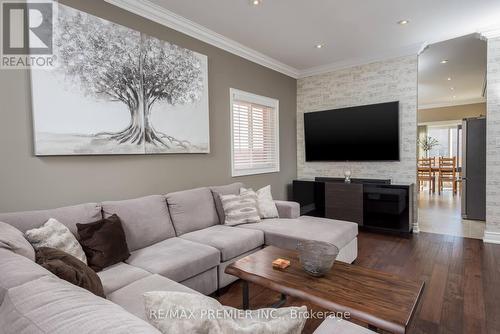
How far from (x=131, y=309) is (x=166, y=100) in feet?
7.44

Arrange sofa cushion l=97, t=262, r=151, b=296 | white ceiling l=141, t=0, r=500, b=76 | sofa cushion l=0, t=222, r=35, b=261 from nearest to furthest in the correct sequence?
sofa cushion l=0, t=222, r=35, b=261
sofa cushion l=97, t=262, r=151, b=296
white ceiling l=141, t=0, r=500, b=76

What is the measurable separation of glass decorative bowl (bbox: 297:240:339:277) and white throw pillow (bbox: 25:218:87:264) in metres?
1.49

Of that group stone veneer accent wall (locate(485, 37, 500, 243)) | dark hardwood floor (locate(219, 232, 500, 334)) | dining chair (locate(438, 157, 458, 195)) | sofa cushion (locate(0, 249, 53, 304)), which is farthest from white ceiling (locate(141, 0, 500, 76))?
dining chair (locate(438, 157, 458, 195))

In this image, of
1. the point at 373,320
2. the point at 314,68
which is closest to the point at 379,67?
the point at 314,68

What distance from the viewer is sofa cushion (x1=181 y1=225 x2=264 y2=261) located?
2.49m

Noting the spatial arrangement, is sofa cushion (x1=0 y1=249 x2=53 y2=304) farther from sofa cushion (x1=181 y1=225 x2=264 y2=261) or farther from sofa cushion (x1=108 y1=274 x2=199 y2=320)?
sofa cushion (x1=181 y1=225 x2=264 y2=261)

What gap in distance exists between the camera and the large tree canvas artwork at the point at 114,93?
2.29 meters

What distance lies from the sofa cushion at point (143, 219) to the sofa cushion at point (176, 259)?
0.29ft

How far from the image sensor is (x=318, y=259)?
1753 millimetres

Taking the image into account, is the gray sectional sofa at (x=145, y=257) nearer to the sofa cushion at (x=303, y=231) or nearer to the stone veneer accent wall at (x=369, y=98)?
the sofa cushion at (x=303, y=231)

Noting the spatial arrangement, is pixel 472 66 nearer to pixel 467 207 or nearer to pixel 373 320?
pixel 467 207

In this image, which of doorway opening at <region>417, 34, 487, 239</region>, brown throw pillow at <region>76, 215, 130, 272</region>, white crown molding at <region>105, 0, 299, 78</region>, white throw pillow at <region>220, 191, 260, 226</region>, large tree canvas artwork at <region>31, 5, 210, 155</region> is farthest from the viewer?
doorway opening at <region>417, 34, 487, 239</region>

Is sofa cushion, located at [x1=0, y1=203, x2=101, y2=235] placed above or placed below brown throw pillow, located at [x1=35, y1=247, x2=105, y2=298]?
above

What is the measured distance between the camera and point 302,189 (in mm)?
4984
